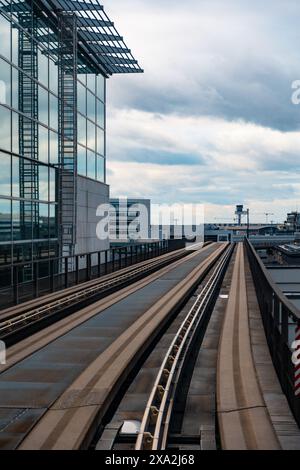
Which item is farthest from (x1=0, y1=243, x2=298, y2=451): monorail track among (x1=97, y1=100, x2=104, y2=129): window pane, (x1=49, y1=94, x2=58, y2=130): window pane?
(x1=97, y1=100, x2=104, y2=129): window pane

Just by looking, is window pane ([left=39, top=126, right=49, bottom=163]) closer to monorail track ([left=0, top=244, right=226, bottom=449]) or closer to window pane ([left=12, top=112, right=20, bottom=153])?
window pane ([left=12, top=112, right=20, bottom=153])

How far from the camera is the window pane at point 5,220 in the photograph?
22.9m

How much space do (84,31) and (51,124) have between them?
678cm

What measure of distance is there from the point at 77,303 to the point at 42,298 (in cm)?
109

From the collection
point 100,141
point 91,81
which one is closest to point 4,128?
point 91,81

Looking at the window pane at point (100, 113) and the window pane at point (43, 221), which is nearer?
the window pane at point (43, 221)

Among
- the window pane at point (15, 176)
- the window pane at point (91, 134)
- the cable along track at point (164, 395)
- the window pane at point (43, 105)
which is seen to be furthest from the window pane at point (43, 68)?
the cable along track at point (164, 395)

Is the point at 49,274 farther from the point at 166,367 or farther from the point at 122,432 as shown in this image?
the point at 122,432

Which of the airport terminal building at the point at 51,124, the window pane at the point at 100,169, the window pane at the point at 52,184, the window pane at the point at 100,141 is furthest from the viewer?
the window pane at the point at 100,141

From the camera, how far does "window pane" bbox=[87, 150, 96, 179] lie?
36.5 m

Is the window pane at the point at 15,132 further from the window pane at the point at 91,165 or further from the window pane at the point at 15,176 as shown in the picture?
the window pane at the point at 91,165

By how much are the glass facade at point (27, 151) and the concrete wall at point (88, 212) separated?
1819mm

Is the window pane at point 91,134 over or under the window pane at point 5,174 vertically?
over

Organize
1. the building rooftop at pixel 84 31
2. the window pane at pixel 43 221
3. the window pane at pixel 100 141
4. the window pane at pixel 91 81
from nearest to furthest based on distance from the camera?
the building rooftop at pixel 84 31
the window pane at pixel 43 221
the window pane at pixel 91 81
the window pane at pixel 100 141
